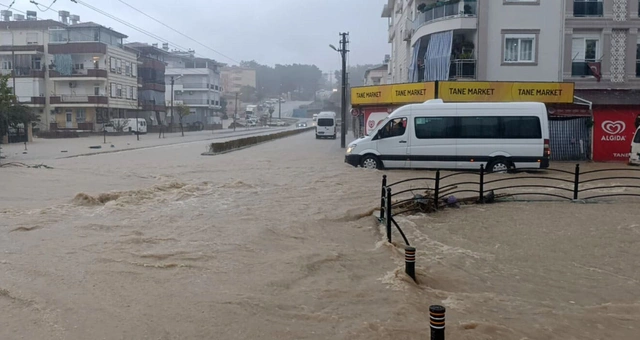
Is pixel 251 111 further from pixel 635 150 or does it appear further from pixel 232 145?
pixel 635 150

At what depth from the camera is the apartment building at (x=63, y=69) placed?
2510 inches

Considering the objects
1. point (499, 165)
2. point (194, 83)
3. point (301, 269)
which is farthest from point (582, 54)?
point (194, 83)

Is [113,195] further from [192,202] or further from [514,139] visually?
[514,139]

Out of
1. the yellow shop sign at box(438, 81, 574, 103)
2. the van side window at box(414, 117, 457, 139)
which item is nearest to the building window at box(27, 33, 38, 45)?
the yellow shop sign at box(438, 81, 574, 103)

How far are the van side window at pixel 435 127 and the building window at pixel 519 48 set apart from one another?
1087cm

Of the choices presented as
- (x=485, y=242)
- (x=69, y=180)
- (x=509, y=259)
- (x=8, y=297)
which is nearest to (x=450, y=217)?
(x=485, y=242)

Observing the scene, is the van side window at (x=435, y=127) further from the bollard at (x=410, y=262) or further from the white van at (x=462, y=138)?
the bollard at (x=410, y=262)

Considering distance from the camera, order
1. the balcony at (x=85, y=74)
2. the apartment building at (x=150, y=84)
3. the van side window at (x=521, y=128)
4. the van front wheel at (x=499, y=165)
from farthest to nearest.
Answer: the apartment building at (x=150, y=84)
the balcony at (x=85, y=74)
the van front wheel at (x=499, y=165)
the van side window at (x=521, y=128)

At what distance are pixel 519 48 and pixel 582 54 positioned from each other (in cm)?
311

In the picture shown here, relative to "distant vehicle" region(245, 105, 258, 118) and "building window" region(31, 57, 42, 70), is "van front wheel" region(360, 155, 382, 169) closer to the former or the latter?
"building window" region(31, 57, 42, 70)

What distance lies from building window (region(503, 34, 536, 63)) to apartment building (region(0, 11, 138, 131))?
49145 mm

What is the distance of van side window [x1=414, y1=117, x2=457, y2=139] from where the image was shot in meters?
19.8

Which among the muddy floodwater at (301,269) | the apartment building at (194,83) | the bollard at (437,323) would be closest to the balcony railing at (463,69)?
the muddy floodwater at (301,269)

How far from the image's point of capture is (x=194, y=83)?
9962 centimetres
